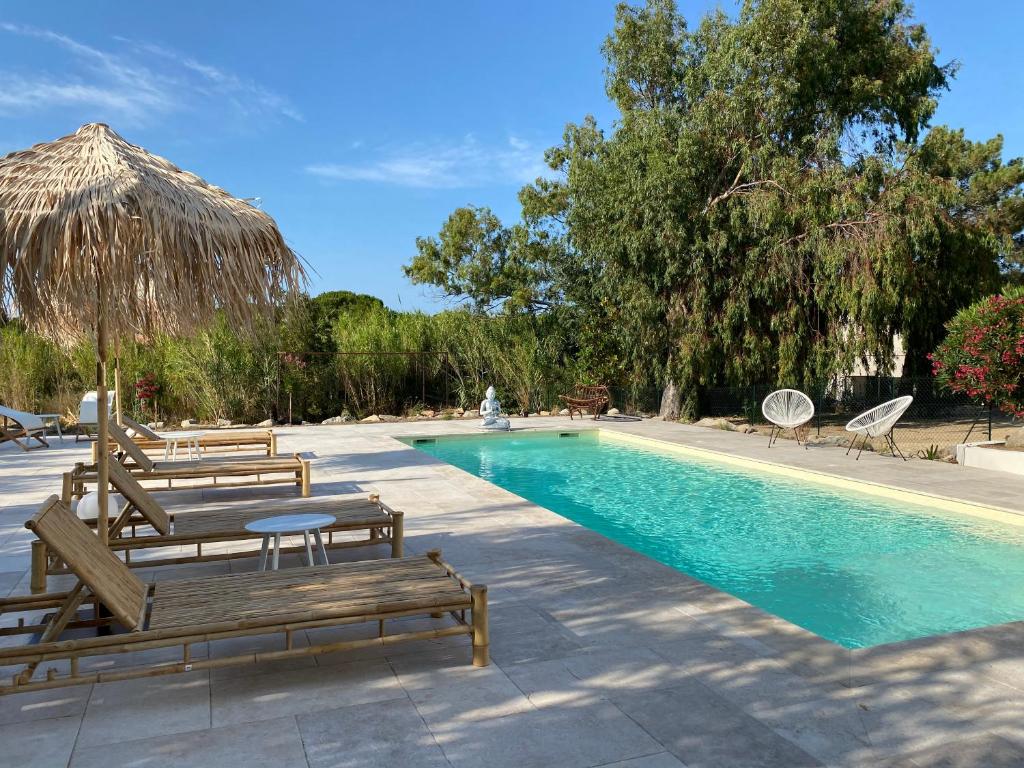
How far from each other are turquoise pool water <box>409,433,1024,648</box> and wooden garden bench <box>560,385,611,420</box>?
5478 mm

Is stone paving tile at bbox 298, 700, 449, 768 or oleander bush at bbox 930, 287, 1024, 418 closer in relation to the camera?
stone paving tile at bbox 298, 700, 449, 768

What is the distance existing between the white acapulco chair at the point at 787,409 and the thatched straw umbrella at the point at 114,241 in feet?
28.2

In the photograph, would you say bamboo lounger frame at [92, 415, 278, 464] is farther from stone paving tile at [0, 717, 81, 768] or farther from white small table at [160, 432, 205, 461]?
stone paving tile at [0, 717, 81, 768]

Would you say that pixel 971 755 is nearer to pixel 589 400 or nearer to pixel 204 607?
pixel 204 607

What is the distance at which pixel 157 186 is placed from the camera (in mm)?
4320

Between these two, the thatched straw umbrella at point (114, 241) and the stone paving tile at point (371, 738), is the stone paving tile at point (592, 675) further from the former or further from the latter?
the thatched straw umbrella at point (114, 241)

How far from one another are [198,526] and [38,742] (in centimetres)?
226

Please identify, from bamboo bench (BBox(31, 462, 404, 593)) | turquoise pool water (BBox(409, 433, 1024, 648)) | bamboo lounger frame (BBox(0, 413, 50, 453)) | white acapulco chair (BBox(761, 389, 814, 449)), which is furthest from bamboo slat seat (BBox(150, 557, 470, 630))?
bamboo lounger frame (BBox(0, 413, 50, 453))

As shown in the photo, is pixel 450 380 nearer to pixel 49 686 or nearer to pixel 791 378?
pixel 791 378

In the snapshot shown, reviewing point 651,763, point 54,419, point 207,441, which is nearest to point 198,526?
point 651,763

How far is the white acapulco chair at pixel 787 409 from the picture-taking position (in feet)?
37.2

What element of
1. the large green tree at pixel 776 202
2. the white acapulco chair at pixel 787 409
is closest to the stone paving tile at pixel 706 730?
the white acapulco chair at pixel 787 409

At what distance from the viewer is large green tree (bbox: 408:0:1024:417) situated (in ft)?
43.4

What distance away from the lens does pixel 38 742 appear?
8.97 feet
